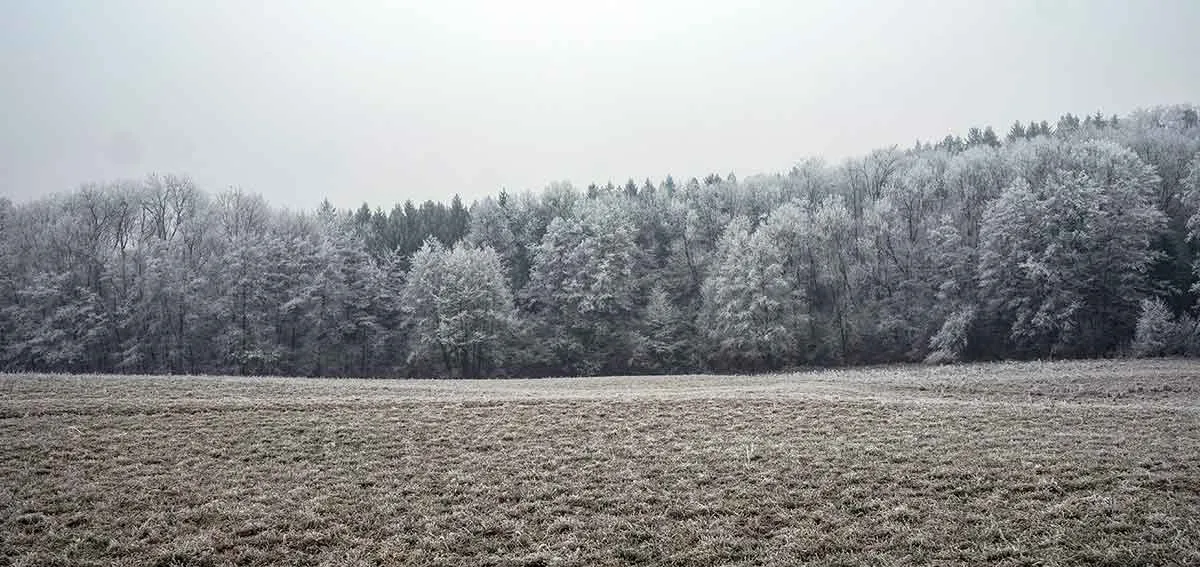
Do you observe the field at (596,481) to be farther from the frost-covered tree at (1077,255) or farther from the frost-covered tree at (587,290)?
the frost-covered tree at (587,290)

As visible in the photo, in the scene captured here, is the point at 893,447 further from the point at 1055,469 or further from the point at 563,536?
the point at 563,536

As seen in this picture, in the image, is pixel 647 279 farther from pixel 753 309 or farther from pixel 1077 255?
pixel 1077 255

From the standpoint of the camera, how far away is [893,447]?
16672mm

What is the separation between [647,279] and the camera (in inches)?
2817

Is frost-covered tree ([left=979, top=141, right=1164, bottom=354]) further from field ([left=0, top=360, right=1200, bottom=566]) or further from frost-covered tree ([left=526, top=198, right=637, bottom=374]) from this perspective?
frost-covered tree ([left=526, top=198, right=637, bottom=374])

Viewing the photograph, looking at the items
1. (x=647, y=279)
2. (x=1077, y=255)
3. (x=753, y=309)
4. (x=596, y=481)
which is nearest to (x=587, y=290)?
(x=647, y=279)

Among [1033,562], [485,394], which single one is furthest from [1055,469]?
[485,394]

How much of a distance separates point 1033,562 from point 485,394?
20623mm

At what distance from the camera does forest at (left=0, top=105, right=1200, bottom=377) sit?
170 ft

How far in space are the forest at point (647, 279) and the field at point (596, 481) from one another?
32202 mm

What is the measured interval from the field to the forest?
32.2 meters

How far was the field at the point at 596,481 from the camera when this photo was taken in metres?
11.3

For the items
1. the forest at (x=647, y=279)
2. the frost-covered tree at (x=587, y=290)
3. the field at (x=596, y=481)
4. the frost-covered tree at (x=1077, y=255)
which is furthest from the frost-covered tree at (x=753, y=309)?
the field at (x=596, y=481)

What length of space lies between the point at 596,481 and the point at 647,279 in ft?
187
